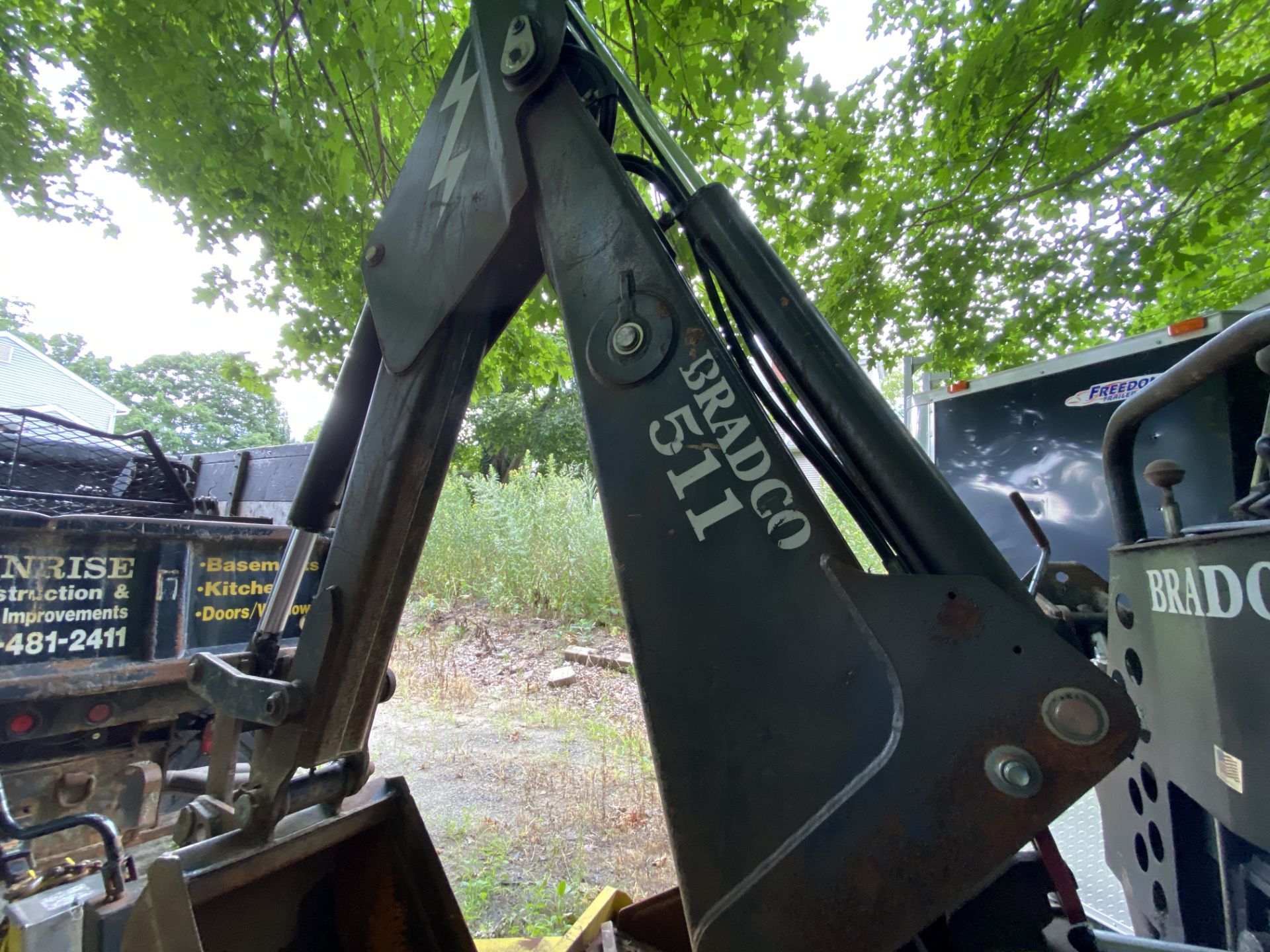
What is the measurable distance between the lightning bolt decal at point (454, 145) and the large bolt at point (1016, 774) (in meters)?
1.33

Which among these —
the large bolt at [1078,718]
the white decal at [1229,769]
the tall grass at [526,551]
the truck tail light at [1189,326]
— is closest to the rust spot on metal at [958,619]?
the large bolt at [1078,718]

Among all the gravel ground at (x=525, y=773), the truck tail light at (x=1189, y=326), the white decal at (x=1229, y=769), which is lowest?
the gravel ground at (x=525, y=773)

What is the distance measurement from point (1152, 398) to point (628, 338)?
48.5 inches

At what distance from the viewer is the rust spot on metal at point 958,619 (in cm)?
84

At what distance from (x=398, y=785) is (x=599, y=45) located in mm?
1773

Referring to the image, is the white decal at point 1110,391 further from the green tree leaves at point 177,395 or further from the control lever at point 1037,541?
the green tree leaves at point 177,395

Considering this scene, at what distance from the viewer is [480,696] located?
20.0 feet

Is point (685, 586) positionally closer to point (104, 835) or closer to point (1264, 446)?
point (1264, 446)

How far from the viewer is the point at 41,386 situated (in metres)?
31.0

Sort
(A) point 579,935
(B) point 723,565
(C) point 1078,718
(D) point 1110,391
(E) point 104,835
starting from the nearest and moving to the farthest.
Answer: (C) point 1078,718
(B) point 723,565
(E) point 104,835
(A) point 579,935
(D) point 1110,391

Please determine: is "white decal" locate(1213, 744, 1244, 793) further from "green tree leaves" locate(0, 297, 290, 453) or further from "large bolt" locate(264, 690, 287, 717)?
"green tree leaves" locate(0, 297, 290, 453)

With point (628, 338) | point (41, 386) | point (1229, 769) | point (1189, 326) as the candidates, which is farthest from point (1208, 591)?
point (41, 386)

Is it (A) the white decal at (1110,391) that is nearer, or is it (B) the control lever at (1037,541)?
(B) the control lever at (1037,541)

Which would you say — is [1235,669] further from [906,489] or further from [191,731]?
[191,731]
